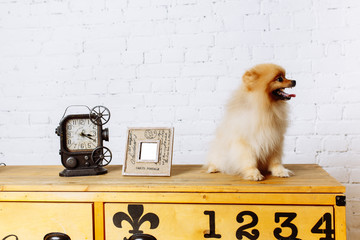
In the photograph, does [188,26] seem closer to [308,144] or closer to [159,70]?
[159,70]

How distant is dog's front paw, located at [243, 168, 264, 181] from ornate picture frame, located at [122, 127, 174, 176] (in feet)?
1.01

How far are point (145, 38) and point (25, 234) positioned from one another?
1193 millimetres

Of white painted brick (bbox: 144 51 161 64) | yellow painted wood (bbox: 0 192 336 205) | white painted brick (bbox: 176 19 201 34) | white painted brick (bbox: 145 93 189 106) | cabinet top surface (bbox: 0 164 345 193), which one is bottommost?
yellow painted wood (bbox: 0 192 336 205)

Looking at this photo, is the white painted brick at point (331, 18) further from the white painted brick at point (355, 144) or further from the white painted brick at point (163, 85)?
the white painted brick at point (163, 85)

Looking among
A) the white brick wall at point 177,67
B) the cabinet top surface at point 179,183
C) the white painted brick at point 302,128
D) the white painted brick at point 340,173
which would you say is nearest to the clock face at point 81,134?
the cabinet top surface at point 179,183

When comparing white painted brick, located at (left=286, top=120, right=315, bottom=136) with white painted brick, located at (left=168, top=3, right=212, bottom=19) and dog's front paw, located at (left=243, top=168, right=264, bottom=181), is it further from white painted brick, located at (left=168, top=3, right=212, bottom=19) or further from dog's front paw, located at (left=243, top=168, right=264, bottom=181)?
white painted brick, located at (left=168, top=3, right=212, bottom=19)

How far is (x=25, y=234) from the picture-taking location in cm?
124

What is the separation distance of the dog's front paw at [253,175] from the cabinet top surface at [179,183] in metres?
0.02

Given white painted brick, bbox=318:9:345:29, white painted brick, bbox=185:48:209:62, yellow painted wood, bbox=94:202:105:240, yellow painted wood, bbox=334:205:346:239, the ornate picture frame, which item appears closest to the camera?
yellow painted wood, bbox=334:205:346:239

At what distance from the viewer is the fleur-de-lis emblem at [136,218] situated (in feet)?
3.92

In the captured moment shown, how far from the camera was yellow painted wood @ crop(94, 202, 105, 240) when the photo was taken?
3.98 ft

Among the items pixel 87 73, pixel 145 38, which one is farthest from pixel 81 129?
pixel 145 38

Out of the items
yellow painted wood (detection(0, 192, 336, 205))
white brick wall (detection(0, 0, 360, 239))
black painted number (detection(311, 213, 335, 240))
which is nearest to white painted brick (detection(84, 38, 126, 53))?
white brick wall (detection(0, 0, 360, 239))

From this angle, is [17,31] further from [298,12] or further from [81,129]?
[298,12]
